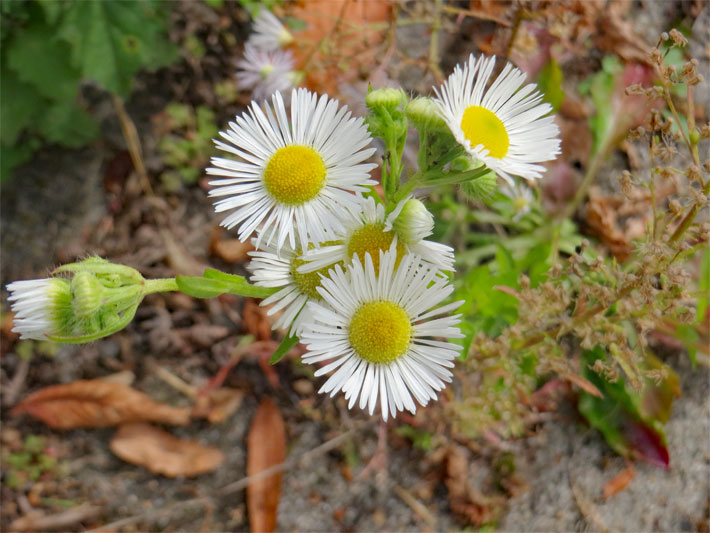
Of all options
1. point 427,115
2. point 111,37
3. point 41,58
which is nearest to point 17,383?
point 41,58

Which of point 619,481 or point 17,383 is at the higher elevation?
point 17,383

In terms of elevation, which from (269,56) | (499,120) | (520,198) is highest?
(269,56)

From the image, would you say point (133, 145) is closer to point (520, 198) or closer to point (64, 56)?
point (64, 56)

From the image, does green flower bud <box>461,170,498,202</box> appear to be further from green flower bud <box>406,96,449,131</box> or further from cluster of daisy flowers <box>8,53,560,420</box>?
green flower bud <box>406,96,449,131</box>

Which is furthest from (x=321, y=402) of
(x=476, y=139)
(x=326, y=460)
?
(x=476, y=139)

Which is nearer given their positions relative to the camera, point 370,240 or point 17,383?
point 370,240

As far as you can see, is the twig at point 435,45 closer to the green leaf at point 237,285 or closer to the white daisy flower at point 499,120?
the white daisy flower at point 499,120
